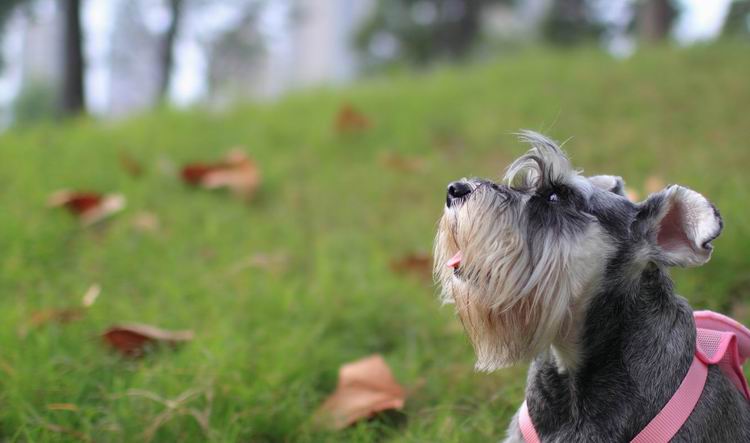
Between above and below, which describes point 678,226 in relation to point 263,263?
above

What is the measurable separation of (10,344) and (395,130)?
4.56 m

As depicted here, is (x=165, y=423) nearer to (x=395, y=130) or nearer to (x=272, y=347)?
(x=272, y=347)

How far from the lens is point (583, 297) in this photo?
230cm

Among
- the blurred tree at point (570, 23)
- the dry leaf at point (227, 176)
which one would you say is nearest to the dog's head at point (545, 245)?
the dry leaf at point (227, 176)

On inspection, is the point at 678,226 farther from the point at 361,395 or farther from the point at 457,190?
the point at 361,395

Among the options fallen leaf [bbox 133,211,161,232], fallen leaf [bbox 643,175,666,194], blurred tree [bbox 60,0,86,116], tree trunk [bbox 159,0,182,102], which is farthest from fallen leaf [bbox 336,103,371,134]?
tree trunk [bbox 159,0,182,102]

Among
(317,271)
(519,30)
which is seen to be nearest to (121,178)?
(317,271)

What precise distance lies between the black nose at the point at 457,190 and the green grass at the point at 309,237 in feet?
3.52

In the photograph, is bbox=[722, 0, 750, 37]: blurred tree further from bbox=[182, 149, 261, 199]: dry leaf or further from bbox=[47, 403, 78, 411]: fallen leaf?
bbox=[47, 403, 78, 411]: fallen leaf

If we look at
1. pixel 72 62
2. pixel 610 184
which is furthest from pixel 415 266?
pixel 72 62

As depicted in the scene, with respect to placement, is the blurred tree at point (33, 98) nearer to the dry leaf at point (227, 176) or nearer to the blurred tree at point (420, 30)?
the blurred tree at point (420, 30)

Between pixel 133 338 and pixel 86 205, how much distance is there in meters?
2.07

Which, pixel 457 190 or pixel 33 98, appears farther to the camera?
pixel 33 98

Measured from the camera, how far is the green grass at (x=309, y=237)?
Answer: 3047 millimetres
